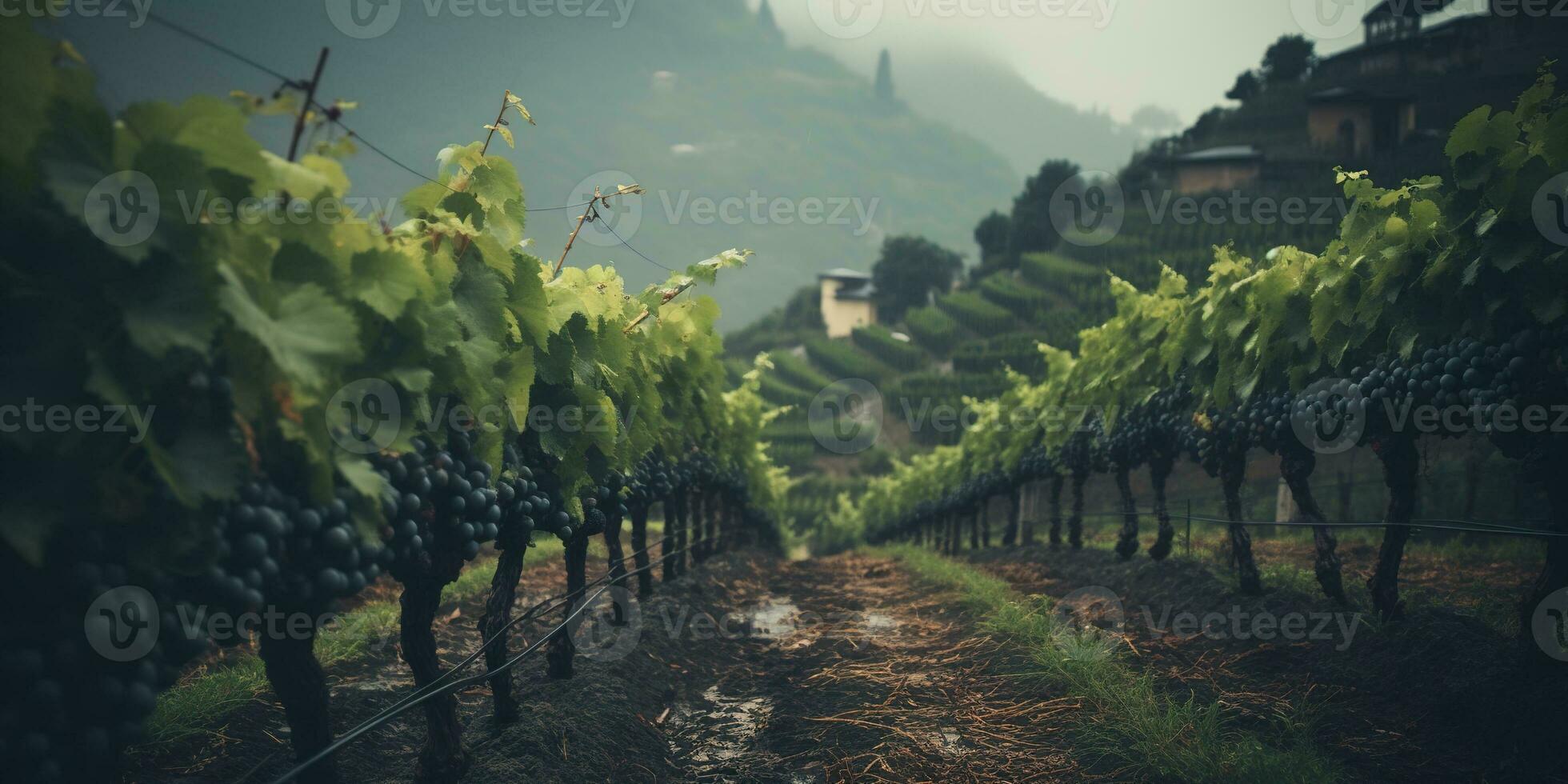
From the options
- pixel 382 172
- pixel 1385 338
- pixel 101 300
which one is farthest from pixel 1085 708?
pixel 382 172

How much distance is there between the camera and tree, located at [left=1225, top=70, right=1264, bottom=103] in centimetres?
6356

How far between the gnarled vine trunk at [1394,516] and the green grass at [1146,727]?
1.58 m

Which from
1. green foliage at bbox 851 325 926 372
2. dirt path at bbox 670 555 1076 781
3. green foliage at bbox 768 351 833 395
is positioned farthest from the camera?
green foliage at bbox 851 325 926 372

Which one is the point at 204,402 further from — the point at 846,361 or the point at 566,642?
the point at 846,361

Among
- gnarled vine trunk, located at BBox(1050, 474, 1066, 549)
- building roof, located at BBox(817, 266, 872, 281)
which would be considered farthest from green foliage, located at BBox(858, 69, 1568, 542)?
building roof, located at BBox(817, 266, 872, 281)

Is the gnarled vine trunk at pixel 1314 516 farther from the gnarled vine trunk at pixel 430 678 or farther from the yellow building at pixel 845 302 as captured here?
the yellow building at pixel 845 302

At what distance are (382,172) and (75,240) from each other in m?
161

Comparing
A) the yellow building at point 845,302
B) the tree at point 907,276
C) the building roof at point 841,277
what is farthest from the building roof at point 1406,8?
the building roof at point 841,277

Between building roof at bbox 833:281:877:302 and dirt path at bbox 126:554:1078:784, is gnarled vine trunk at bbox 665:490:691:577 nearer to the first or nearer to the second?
dirt path at bbox 126:554:1078:784

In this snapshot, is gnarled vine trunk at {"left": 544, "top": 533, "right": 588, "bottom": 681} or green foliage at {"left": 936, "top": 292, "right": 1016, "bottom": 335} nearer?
gnarled vine trunk at {"left": 544, "top": 533, "right": 588, "bottom": 681}

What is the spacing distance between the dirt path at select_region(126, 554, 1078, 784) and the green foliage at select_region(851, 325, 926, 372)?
43.8 metres

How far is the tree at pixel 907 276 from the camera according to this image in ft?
225

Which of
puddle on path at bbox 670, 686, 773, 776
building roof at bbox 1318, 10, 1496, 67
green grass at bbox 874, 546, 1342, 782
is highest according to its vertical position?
building roof at bbox 1318, 10, 1496, 67

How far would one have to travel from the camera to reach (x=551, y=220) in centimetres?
19338
